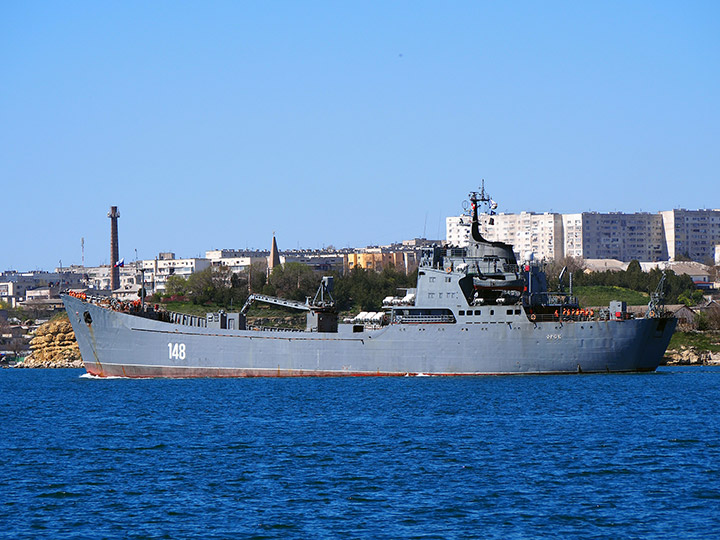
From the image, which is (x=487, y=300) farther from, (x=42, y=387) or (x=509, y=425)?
(x=42, y=387)

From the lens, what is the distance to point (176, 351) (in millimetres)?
59719

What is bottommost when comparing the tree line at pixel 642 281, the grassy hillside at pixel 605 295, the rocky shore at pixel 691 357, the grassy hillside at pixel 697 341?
the rocky shore at pixel 691 357

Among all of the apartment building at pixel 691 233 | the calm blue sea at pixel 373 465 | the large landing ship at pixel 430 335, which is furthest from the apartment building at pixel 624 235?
the calm blue sea at pixel 373 465

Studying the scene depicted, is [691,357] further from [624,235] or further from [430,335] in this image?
[624,235]

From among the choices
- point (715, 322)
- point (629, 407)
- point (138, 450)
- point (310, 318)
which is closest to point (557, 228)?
point (715, 322)

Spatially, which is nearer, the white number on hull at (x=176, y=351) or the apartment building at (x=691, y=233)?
the white number on hull at (x=176, y=351)

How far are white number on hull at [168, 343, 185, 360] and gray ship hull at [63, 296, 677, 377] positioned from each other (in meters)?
0.04

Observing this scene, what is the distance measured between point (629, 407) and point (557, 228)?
146164mm

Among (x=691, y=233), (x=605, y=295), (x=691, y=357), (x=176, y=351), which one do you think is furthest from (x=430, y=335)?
(x=691, y=233)

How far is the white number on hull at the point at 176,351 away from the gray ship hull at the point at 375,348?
44mm

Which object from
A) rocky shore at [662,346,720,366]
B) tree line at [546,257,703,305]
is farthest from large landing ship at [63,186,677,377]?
tree line at [546,257,703,305]

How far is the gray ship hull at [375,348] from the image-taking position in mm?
52281

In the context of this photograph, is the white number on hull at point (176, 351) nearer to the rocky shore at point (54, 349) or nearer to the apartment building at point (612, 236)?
the rocky shore at point (54, 349)

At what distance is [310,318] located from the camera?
59.4 metres
